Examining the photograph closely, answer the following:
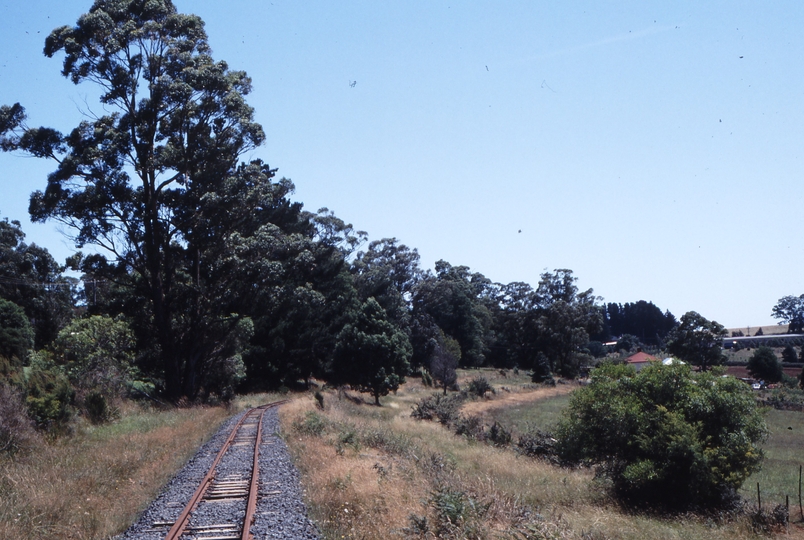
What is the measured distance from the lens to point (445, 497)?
33.4ft

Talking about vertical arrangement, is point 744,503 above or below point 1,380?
below

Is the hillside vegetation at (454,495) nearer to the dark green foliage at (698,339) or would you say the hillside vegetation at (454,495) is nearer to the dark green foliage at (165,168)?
the dark green foliage at (165,168)

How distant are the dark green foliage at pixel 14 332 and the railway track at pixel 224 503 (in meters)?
30.4

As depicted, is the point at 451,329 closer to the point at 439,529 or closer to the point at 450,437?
the point at 450,437

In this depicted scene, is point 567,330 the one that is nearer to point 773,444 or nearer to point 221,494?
point 773,444

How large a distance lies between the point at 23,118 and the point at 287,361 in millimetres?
33241

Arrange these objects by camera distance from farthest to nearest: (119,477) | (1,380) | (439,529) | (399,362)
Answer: (399,362) → (1,380) → (119,477) → (439,529)

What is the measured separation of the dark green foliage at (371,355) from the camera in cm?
4975

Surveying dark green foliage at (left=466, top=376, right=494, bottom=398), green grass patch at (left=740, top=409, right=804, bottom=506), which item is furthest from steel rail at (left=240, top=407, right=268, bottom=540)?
dark green foliage at (left=466, top=376, right=494, bottom=398)

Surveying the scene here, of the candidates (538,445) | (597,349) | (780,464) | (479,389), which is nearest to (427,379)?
(479,389)

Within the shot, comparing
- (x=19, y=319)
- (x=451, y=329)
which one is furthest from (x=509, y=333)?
(x=19, y=319)

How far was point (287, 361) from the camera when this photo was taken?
60.5 metres

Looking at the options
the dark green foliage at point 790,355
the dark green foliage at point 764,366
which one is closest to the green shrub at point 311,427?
the dark green foliage at point 764,366

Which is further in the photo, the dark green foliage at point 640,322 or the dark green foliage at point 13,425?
the dark green foliage at point 640,322
